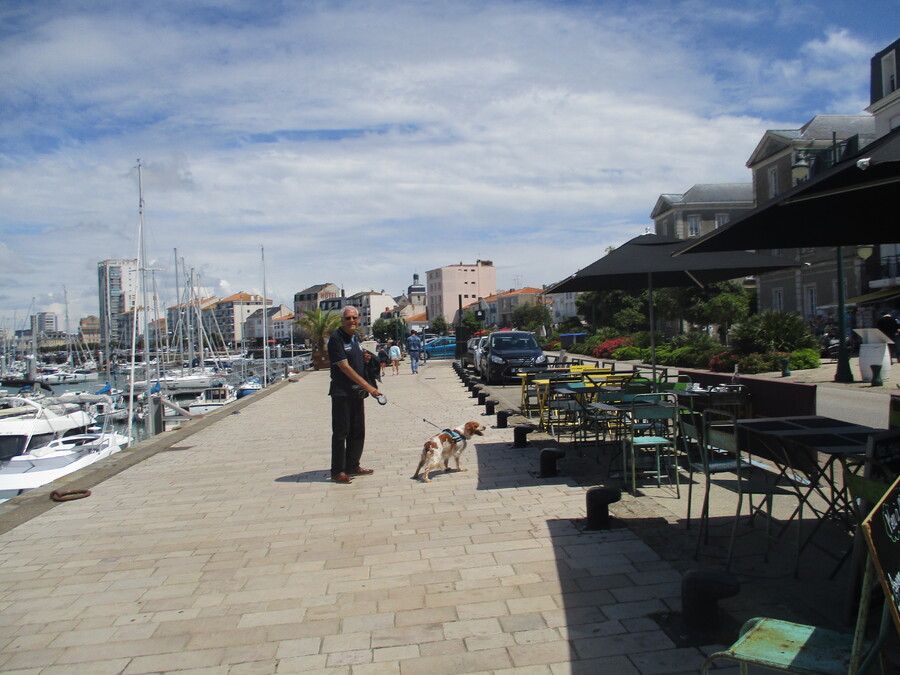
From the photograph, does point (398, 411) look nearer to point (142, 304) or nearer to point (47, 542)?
point (47, 542)

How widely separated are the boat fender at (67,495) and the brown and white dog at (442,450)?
12.4ft

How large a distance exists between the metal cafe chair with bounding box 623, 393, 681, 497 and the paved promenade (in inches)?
28.2

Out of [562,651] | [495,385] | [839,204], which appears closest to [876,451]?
[562,651]

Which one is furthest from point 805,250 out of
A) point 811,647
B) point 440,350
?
point 811,647

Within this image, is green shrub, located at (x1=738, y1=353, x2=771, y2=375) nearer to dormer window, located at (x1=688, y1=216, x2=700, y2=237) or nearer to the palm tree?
the palm tree

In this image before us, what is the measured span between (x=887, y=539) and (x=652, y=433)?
5487 mm

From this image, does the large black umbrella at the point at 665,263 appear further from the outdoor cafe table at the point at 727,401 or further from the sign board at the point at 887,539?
the sign board at the point at 887,539

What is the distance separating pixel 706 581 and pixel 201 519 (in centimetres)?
483

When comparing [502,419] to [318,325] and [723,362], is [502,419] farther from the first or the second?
[318,325]

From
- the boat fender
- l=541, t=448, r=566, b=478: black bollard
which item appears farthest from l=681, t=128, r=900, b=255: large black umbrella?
the boat fender

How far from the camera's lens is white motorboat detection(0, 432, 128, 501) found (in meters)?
16.7

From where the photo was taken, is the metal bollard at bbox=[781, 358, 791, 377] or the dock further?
the metal bollard at bbox=[781, 358, 791, 377]

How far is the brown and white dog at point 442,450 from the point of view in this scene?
7605 millimetres

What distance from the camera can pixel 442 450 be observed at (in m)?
7.71
